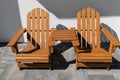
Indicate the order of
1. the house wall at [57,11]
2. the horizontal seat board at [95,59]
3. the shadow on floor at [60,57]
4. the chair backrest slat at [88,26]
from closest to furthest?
the horizontal seat board at [95,59], the shadow on floor at [60,57], the chair backrest slat at [88,26], the house wall at [57,11]

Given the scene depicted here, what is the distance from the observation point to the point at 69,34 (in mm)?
4523

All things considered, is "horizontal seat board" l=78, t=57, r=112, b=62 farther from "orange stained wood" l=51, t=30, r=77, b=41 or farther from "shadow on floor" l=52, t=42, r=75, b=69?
"shadow on floor" l=52, t=42, r=75, b=69

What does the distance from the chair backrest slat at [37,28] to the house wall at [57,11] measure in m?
0.74

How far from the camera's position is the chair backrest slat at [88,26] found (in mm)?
4867

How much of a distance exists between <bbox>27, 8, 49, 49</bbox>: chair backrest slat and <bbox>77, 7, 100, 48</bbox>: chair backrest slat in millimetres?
670

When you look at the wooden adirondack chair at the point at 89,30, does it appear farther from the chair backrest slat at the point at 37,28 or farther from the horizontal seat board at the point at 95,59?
the chair backrest slat at the point at 37,28

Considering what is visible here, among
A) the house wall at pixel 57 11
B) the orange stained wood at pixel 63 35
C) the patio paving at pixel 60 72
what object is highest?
the house wall at pixel 57 11

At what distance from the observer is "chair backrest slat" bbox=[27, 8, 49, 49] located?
4922 mm

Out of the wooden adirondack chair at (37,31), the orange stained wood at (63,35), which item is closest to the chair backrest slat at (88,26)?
the orange stained wood at (63,35)

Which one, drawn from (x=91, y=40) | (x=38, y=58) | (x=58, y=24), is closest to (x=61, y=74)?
(x=38, y=58)

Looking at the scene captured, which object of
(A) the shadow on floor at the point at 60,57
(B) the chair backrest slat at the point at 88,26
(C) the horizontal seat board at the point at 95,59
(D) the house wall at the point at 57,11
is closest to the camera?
(C) the horizontal seat board at the point at 95,59

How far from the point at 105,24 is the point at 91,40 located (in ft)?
2.85

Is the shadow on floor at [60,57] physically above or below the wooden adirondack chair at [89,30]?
below

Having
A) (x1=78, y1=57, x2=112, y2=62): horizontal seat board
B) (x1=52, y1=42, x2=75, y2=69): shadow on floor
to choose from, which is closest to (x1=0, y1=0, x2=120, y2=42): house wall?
(x1=52, y1=42, x2=75, y2=69): shadow on floor
